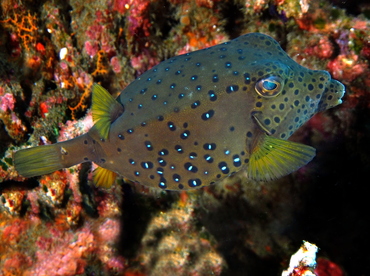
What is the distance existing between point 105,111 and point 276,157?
1.57 meters

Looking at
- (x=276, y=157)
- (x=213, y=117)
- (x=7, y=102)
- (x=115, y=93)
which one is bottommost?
(x=276, y=157)

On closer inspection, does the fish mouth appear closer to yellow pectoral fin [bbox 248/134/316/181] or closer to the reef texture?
yellow pectoral fin [bbox 248/134/316/181]

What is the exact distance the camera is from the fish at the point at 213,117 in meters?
2.31

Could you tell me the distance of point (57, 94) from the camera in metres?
3.69

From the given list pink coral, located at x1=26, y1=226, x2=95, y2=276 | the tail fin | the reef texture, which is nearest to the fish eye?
the reef texture

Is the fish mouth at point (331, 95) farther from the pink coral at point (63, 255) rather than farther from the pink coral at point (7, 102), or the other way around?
the pink coral at point (7, 102)

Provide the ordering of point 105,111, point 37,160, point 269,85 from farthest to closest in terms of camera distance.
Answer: point 37,160, point 105,111, point 269,85

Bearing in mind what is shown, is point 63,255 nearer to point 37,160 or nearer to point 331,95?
point 37,160

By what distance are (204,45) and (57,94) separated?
Result: 6.94 feet

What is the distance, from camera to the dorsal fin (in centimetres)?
249

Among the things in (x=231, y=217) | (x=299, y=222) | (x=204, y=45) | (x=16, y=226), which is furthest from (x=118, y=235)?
(x=204, y=45)

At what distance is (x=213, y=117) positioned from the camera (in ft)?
7.54

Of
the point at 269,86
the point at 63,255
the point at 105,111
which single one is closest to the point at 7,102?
the point at 105,111

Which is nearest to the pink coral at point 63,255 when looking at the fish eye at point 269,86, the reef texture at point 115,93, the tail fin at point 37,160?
the reef texture at point 115,93
